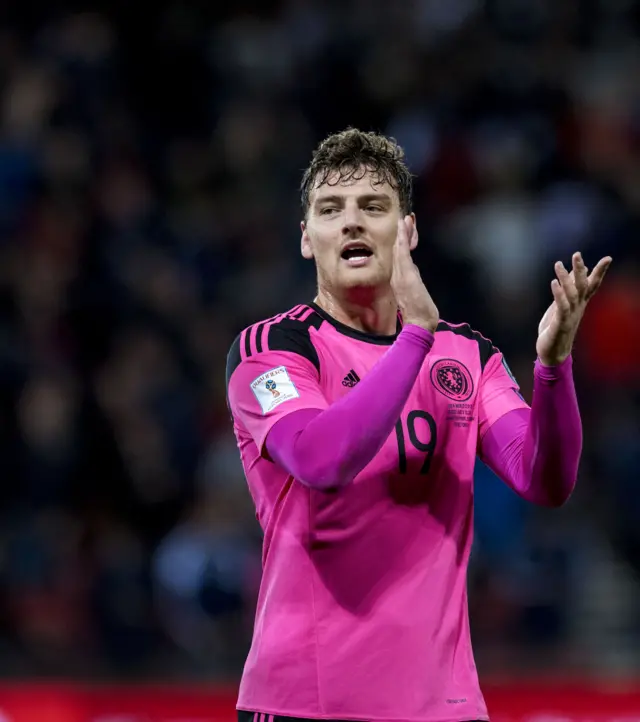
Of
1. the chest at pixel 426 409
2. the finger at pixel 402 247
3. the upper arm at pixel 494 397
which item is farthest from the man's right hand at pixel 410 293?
the upper arm at pixel 494 397

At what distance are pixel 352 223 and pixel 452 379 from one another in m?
0.45

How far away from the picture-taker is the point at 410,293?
9.53 ft

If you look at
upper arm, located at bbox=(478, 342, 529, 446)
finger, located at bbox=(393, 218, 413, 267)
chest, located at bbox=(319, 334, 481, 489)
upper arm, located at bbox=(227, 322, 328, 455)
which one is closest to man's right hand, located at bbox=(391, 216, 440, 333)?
finger, located at bbox=(393, 218, 413, 267)

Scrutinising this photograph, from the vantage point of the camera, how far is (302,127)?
28.5 ft

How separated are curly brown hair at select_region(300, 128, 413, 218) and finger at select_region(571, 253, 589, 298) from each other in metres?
0.59

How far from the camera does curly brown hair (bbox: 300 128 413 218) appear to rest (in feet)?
10.6

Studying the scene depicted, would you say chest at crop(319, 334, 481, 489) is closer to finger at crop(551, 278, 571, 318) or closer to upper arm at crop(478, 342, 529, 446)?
upper arm at crop(478, 342, 529, 446)

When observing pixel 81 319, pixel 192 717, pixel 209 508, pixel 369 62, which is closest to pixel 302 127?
pixel 369 62

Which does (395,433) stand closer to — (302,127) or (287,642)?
(287,642)

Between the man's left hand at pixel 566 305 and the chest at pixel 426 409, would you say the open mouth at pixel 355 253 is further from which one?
the man's left hand at pixel 566 305

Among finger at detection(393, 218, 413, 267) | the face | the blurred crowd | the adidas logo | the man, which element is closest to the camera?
the man

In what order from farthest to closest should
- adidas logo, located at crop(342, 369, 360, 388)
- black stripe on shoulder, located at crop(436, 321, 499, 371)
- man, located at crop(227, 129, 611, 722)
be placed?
1. black stripe on shoulder, located at crop(436, 321, 499, 371)
2. adidas logo, located at crop(342, 369, 360, 388)
3. man, located at crop(227, 129, 611, 722)

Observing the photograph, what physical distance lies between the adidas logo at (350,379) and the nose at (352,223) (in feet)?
1.12

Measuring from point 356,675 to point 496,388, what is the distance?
2.67 feet
